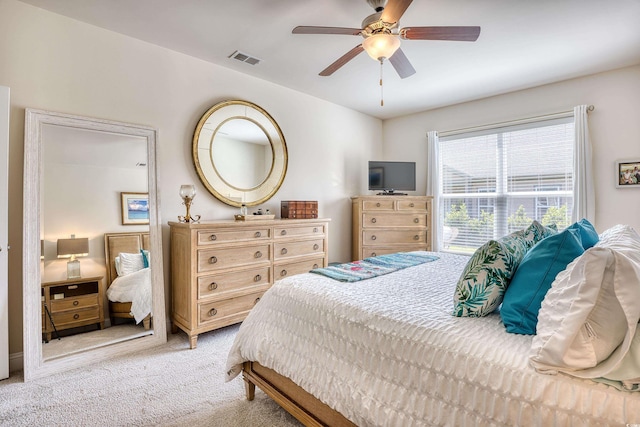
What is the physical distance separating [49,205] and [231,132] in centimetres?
166

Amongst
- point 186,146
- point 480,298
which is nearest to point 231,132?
point 186,146

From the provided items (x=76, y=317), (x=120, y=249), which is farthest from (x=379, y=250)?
(x=76, y=317)

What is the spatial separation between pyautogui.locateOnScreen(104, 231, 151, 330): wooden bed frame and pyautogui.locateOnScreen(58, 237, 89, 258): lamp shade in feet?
0.44

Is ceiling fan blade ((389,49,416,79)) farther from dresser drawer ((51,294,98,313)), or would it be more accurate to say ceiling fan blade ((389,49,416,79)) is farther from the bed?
dresser drawer ((51,294,98,313))

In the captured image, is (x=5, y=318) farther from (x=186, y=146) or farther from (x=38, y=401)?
(x=186, y=146)

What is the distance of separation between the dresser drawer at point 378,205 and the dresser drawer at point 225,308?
1923 mm

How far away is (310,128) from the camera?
4.10 m

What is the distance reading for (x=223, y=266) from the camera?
275 cm

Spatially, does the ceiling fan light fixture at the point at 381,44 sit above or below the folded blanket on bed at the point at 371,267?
above

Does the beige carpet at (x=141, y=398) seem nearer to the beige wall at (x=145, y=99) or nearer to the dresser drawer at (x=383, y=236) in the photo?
the beige wall at (x=145, y=99)

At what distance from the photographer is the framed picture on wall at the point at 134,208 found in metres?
2.63

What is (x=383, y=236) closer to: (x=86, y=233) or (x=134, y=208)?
(x=134, y=208)

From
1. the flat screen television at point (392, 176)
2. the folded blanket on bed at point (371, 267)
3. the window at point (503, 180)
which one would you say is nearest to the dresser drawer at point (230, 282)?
the folded blanket on bed at point (371, 267)

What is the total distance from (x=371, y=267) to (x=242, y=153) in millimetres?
2029
